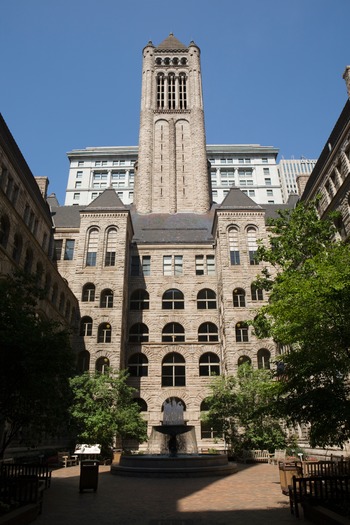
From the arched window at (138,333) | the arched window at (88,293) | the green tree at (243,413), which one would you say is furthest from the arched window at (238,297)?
the arched window at (88,293)

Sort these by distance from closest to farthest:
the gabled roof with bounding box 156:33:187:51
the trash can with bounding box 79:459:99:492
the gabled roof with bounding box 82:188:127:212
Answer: the trash can with bounding box 79:459:99:492 → the gabled roof with bounding box 82:188:127:212 → the gabled roof with bounding box 156:33:187:51

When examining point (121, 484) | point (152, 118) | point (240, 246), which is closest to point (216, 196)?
point (152, 118)

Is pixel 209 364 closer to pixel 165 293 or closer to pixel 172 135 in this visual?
pixel 165 293

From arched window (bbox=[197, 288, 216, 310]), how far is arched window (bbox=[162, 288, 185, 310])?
1709 millimetres

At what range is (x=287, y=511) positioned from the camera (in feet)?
35.2

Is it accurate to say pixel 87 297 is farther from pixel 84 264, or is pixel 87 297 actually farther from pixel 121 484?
pixel 121 484

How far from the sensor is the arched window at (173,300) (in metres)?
40.2

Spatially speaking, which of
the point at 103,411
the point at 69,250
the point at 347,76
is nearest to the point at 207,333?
the point at 103,411

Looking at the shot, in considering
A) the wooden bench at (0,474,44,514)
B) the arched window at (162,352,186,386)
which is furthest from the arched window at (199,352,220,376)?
the wooden bench at (0,474,44,514)

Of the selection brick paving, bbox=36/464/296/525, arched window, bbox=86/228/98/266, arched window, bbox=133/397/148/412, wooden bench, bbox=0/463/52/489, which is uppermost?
arched window, bbox=86/228/98/266

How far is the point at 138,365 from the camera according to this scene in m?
37.7

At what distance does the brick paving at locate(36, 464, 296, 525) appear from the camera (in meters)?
9.75

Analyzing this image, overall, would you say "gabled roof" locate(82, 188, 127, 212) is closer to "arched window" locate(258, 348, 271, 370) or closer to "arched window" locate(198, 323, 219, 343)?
"arched window" locate(198, 323, 219, 343)

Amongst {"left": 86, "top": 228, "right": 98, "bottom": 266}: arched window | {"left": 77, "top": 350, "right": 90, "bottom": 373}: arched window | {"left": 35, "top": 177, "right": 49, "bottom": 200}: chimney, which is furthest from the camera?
{"left": 35, "top": 177, "right": 49, "bottom": 200}: chimney
